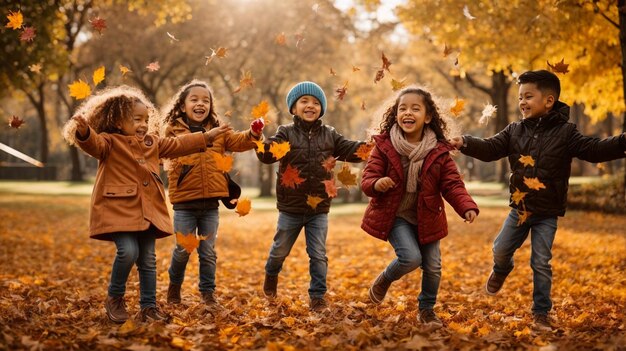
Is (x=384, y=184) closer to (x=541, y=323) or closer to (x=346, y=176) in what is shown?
(x=346, y=176)

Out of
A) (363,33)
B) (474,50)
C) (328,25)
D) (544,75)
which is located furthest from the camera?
(328,25)

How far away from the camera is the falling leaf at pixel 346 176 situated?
5.30 m

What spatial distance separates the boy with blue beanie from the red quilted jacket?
707mm

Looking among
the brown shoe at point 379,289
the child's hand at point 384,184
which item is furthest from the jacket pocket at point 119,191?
the brown shoe at point 379,289

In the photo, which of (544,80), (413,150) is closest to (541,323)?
(413,150)

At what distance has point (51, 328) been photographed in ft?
13.4

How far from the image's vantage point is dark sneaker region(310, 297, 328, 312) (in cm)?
521

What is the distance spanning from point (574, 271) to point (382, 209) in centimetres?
450

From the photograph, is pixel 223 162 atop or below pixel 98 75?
below

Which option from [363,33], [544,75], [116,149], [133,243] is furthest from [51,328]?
[363,33]

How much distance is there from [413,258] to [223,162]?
1.85 meters

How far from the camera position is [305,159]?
17.2 ft

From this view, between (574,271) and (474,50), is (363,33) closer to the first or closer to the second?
(474,50)

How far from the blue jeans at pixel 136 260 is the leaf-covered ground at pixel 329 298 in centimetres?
30
